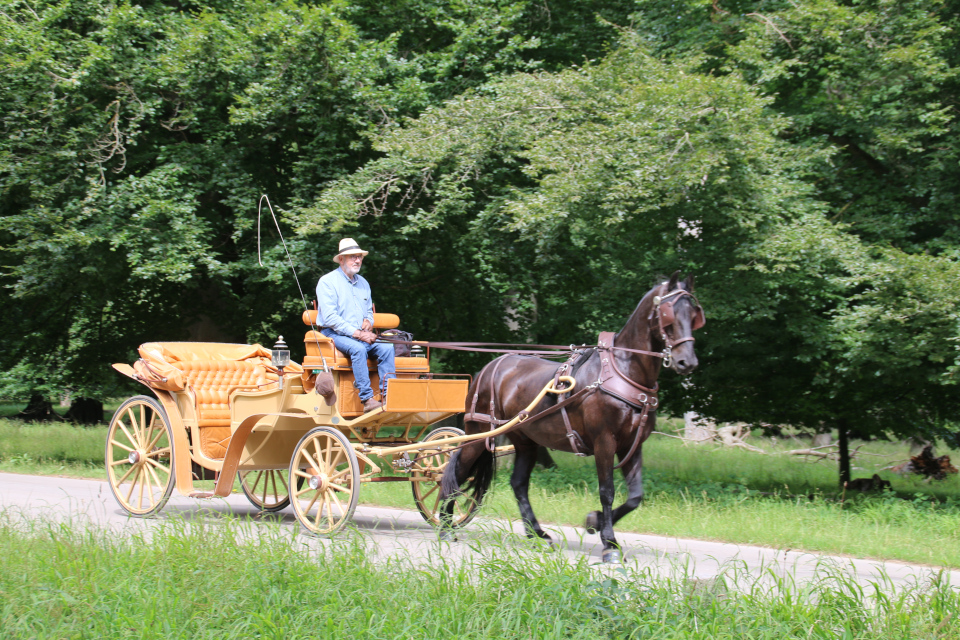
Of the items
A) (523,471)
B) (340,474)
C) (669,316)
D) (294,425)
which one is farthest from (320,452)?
(669,316)

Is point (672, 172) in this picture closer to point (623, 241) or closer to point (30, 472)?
point (623, 241)

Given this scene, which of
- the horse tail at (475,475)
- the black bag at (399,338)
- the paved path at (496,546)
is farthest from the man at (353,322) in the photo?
the paved path at (496,546)

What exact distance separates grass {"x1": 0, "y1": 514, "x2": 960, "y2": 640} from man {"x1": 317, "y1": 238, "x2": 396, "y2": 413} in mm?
2212

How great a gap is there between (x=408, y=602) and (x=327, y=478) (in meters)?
2.77

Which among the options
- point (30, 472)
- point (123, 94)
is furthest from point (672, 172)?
point (30, 472)

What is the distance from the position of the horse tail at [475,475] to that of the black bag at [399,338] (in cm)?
106

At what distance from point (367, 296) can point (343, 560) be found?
3.14 meters

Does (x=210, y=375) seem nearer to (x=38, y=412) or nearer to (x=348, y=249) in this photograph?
(x=348, y=249)

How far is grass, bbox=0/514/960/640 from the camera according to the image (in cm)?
Result: 428

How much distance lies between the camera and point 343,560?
17.4ft

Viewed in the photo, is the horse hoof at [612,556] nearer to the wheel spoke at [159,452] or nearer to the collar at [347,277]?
the collar at [347,277]

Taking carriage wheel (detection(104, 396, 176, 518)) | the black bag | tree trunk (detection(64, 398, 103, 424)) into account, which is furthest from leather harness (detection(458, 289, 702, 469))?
tree trunk (detection(64, 398, 103, 424))

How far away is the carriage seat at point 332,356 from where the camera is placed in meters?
7.52

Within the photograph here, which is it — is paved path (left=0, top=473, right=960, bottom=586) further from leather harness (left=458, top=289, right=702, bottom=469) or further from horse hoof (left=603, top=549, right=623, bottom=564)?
leather harness (left=458, top=289, right=702, bottom=469)
